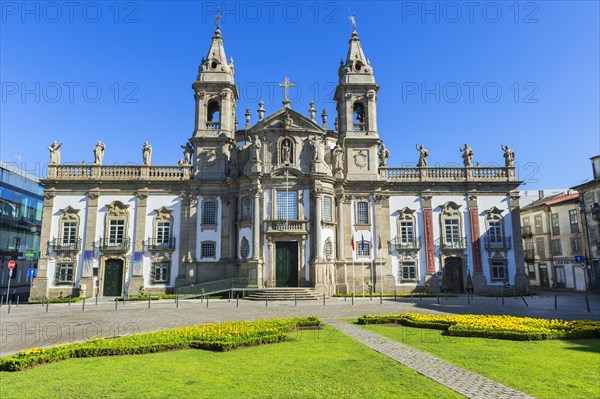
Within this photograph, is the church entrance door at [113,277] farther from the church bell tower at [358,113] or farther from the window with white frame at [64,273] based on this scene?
the church bell tower at [358,113]

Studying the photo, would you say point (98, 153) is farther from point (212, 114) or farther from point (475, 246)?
point (475, 246)

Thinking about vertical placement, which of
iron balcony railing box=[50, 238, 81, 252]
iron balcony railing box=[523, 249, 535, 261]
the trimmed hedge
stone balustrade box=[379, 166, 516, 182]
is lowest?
the trimmed hedge

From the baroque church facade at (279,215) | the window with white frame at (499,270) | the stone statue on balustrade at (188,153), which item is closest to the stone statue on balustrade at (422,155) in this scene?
the baroque church facade at (279,215)

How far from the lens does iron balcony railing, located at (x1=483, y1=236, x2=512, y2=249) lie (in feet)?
120

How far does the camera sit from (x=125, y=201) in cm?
3678

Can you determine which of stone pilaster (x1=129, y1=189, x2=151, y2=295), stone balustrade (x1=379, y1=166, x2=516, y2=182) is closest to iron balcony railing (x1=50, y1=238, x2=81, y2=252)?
stone pilaster (x1=129, y1=189, x2=151, y2=295)

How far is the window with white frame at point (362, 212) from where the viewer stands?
37.0 m

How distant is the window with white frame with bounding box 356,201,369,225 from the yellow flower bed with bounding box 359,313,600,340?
19749mm

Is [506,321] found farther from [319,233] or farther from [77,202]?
[77,202]

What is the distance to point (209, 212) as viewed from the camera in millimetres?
36750

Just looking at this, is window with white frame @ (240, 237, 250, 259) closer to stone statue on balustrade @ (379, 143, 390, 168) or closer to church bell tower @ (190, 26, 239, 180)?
church bell tower @ (190, 26, 239, 180)

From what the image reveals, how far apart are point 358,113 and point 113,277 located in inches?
1053

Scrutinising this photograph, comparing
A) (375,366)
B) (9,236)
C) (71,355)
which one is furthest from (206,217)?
(375,366)

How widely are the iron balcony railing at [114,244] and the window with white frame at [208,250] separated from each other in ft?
21.1
